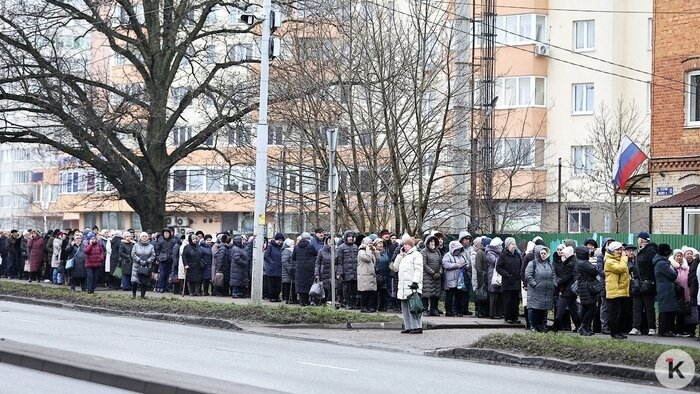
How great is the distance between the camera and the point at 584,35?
57.0 meters

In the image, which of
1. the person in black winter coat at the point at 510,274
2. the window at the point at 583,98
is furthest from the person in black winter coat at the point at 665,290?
the window at the point at 583,98

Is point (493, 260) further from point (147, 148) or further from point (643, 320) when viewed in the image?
point (147, 148)

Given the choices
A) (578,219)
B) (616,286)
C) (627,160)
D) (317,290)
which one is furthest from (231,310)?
(578,219)

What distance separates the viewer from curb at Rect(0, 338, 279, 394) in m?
13.5

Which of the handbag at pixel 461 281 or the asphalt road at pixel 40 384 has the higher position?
the handbag at pixel 461 281

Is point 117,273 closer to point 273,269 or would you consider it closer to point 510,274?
point 273,269

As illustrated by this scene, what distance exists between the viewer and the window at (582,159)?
57.1 m

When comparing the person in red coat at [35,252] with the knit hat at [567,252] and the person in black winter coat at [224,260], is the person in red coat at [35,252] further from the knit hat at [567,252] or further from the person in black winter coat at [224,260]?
the knit hat at [567,252]

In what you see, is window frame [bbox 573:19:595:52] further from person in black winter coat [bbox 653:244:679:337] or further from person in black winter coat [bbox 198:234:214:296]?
person in black winter coat [bbox 653:244:679:337]

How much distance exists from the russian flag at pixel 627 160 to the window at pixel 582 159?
21.6m

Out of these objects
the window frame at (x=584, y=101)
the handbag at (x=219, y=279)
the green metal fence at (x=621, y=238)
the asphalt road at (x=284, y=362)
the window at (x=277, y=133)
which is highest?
the window frame at (x=584, y=101)

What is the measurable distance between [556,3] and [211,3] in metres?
22.0

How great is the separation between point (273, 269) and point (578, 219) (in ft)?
89.9

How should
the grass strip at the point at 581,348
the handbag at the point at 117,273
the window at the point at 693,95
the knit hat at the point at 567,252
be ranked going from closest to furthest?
the grass strip at the point at 581,348 → the knit hat at the point at 567,252 → the window at the point at 693,95 → the handbag at the point at 117,273
